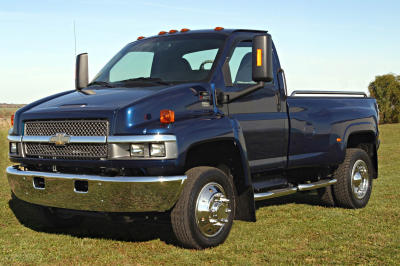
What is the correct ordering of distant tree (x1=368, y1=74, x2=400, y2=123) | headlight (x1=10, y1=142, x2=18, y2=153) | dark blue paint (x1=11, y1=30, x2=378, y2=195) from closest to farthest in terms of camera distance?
1. dark blue paint (x1=11, y1=30, x2=378, y2=195)
2. headlight (x1=10, y1=142, x2=18, y2=153)
3. distant tree (x1=368, y1=74, x2=400, y2=123)

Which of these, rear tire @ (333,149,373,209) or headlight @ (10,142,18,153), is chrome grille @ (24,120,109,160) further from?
rear tire @ (333,149,373,209)

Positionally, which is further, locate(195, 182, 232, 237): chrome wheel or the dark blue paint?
locate(195, 182, 232, 237): chrome wheel

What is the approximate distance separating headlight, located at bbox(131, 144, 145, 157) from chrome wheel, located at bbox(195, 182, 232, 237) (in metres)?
0.76

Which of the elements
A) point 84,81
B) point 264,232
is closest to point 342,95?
point 264,232

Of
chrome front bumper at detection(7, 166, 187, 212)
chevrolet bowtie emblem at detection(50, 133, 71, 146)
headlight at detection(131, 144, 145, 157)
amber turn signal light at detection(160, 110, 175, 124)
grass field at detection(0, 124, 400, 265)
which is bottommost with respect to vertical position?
grass field at detection(0, 124, 400, 265)

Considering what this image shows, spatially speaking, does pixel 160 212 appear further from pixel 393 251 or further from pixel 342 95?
pixel 342 95

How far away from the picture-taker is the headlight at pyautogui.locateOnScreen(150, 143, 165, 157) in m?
4.95

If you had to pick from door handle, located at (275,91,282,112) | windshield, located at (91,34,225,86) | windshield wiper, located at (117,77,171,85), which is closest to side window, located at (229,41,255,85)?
windshield, located at (91,34,225,86)

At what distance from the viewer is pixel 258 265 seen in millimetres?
5000

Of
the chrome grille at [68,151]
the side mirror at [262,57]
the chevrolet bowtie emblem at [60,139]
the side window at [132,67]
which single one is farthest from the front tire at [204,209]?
the side window at [132,67]

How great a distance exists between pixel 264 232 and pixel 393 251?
4.68 feet

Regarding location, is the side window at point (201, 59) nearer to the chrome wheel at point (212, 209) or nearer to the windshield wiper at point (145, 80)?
the windshield wiper at point (145, 80)

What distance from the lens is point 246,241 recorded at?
5891 mm

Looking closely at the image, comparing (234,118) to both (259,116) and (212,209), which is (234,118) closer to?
(259,116)
